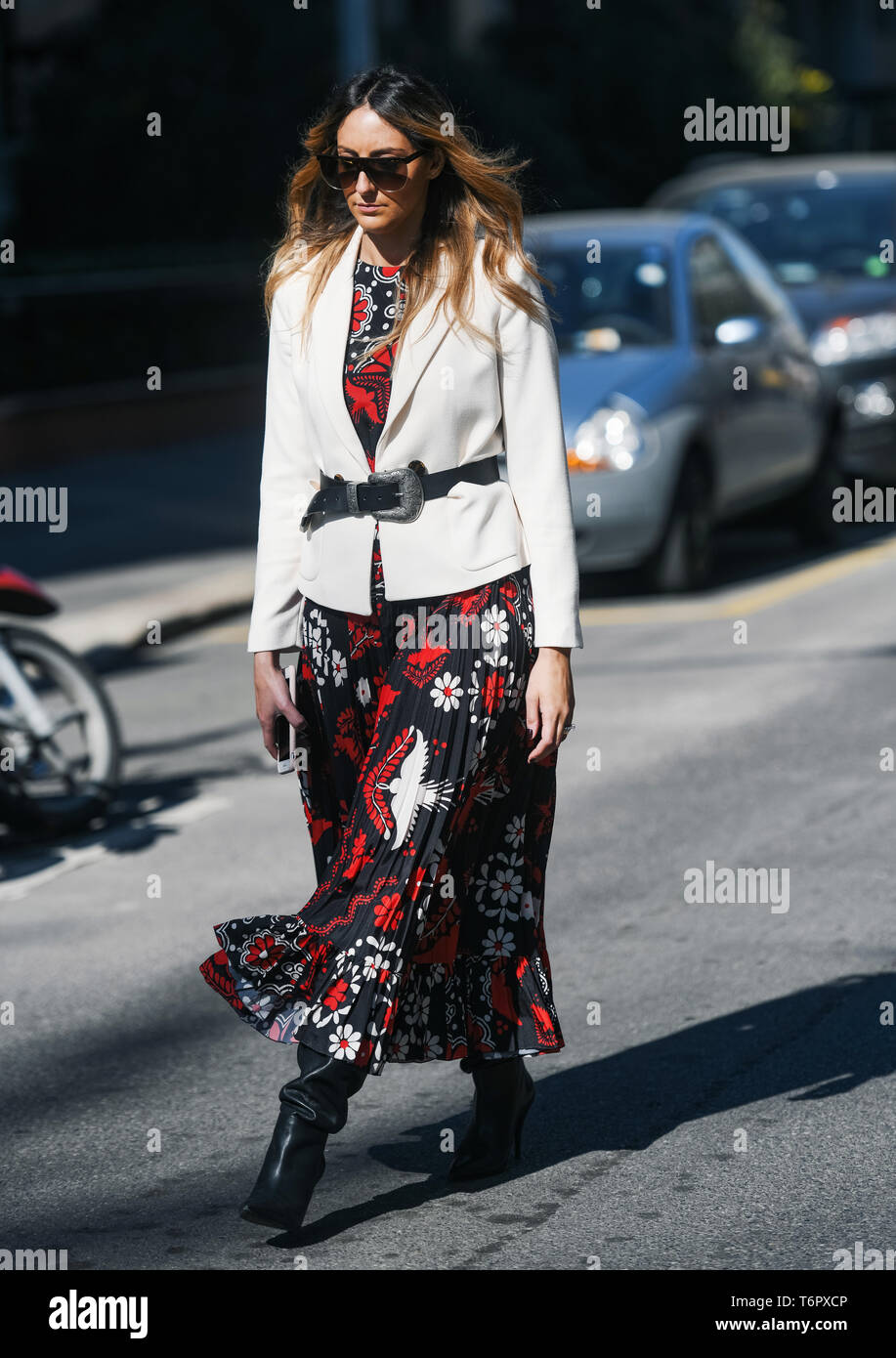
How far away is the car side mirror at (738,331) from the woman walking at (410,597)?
6.95 m

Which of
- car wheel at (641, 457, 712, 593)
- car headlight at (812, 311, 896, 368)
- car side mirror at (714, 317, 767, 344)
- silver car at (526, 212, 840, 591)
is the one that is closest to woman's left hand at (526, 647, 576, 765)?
silver car at (526, 212, 840, 591)

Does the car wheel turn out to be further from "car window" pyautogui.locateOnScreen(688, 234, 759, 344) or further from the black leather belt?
the black leather belt

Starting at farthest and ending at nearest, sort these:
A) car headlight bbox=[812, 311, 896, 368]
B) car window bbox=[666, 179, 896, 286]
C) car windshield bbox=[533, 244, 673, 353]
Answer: car window bbox=[666, 179, 896, 286] < car headlight bbox=[812, 311, 896, 368] < car windshield bbox=[533, 244, 673, 353]

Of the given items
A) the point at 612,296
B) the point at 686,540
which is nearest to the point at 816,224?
the point at 612,296

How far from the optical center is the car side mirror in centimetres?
1059

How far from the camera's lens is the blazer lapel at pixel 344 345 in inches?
144

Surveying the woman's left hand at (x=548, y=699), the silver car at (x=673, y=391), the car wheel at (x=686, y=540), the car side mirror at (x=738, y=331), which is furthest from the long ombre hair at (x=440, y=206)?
the car side mirror at (x=738, y=331)

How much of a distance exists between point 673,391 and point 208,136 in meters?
11.6

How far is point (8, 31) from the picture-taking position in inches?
864

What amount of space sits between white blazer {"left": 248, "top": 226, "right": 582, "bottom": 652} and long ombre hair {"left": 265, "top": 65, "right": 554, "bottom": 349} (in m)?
0.02

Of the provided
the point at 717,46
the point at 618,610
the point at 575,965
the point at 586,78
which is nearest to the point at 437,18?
the point at 586,78

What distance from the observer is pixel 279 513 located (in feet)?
→ 12.7

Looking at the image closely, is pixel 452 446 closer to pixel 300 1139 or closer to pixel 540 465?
pixel 540 465

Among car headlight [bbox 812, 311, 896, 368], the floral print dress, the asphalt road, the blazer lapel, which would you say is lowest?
the asphalt road
